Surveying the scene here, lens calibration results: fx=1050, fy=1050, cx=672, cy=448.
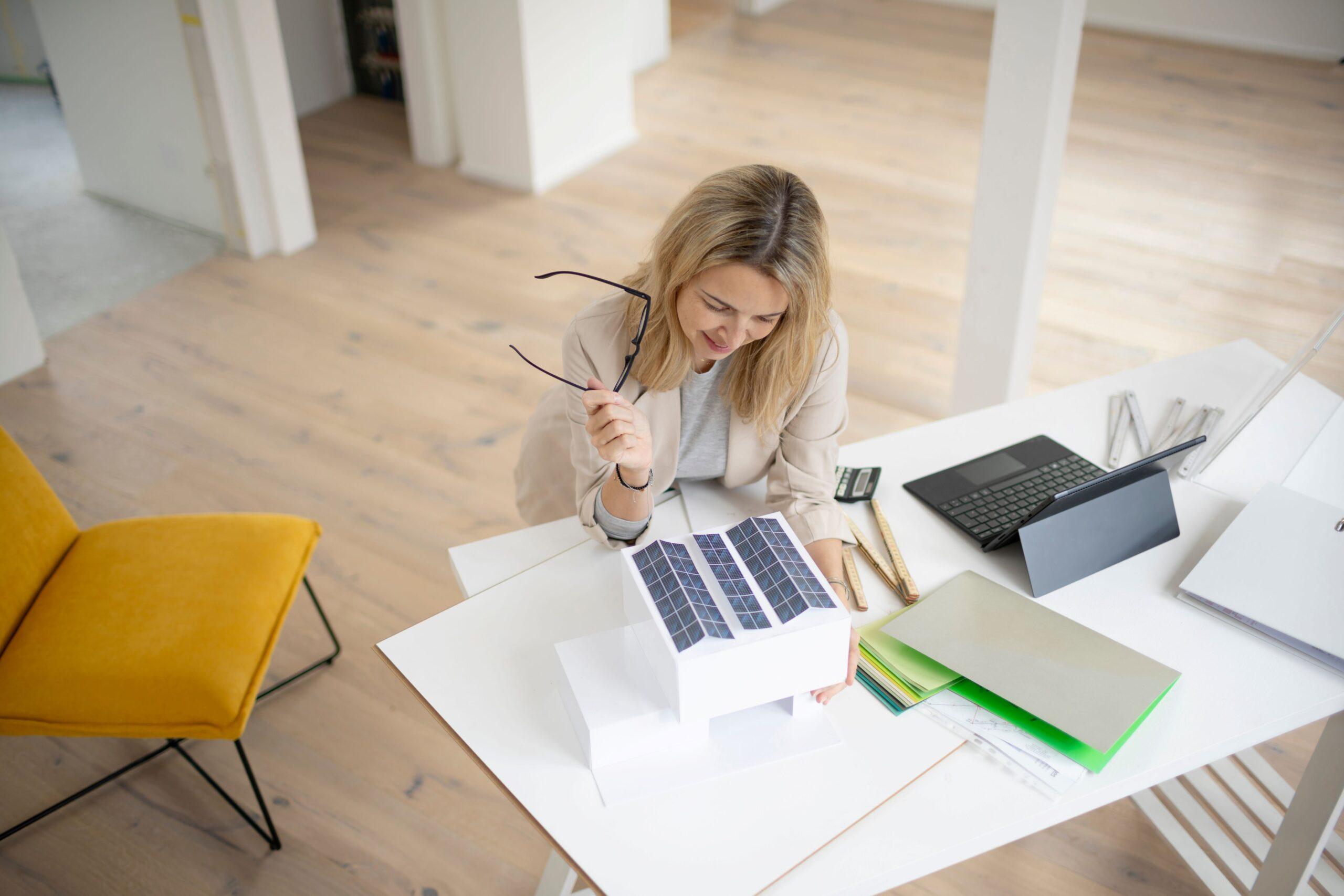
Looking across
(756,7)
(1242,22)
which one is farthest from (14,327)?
(1242,22)

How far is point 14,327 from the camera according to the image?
317cm

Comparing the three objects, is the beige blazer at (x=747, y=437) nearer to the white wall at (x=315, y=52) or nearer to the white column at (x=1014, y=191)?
the white column at (x=1014, y=191)

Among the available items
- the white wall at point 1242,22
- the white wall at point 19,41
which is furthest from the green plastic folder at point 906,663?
the white wall at point 1242,22

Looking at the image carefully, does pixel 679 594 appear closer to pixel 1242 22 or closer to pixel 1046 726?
pixel 1046 726

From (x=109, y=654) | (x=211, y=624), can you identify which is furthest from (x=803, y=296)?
(x=109, y=654)

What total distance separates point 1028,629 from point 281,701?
160 centimetres

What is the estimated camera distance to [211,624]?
1798mm

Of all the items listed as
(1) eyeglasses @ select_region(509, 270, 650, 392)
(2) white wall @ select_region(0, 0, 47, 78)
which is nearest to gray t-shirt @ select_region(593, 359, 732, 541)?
(1) eyeglasses @ select_region(509, 270, 650, 392)

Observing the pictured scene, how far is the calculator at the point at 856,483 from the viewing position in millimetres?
1651

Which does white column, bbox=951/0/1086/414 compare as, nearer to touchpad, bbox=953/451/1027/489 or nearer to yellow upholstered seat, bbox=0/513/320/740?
touchpad, bbox=953/451/1027/489

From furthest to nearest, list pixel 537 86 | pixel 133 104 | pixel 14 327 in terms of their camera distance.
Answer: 1. pixel 537 86
2. pixel 133 104
3. pixel 14 327

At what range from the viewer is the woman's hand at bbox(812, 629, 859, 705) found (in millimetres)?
1289

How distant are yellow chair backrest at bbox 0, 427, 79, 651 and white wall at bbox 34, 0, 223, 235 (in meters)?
2.20

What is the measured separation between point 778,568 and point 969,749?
1.07ft
